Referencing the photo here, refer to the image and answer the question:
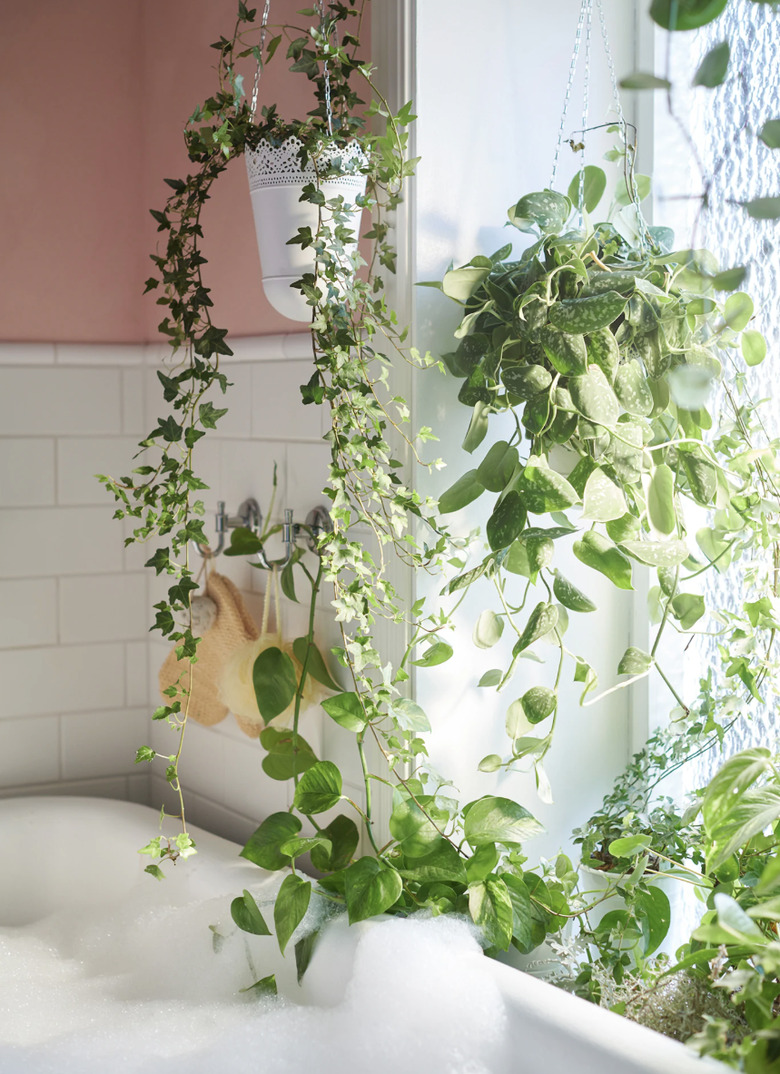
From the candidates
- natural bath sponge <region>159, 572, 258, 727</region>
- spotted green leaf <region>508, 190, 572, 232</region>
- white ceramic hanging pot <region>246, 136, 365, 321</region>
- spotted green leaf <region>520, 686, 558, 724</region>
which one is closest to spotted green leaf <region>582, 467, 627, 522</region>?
spotted green leaf <region>520, 686, 558, 724</region>

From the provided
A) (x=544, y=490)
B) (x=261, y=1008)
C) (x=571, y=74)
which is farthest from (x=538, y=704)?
(x=571, y=74)

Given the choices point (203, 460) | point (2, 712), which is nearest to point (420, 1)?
point (203, 460)

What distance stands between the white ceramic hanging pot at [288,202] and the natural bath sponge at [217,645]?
Answer: 0.58 meters

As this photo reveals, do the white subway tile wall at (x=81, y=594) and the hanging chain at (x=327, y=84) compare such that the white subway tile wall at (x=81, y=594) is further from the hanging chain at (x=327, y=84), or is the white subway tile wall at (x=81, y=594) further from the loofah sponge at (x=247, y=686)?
the hanging chain at (x=327, y=84)

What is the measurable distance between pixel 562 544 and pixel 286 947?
0.63 meters

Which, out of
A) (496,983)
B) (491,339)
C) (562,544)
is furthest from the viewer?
(562,544)

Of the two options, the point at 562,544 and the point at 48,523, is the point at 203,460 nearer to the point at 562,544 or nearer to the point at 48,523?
the point at 48,523

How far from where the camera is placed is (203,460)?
1.93 m

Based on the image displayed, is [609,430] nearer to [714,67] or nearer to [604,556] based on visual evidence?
[604,556]

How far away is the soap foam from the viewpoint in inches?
45.0

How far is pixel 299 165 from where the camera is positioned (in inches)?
51.7

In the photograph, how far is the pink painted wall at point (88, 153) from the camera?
2018 millimetres

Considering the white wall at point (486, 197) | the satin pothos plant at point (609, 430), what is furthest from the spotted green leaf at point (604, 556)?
the white wall at point (486, 197)

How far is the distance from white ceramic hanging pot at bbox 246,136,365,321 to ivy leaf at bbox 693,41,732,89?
0.72m
